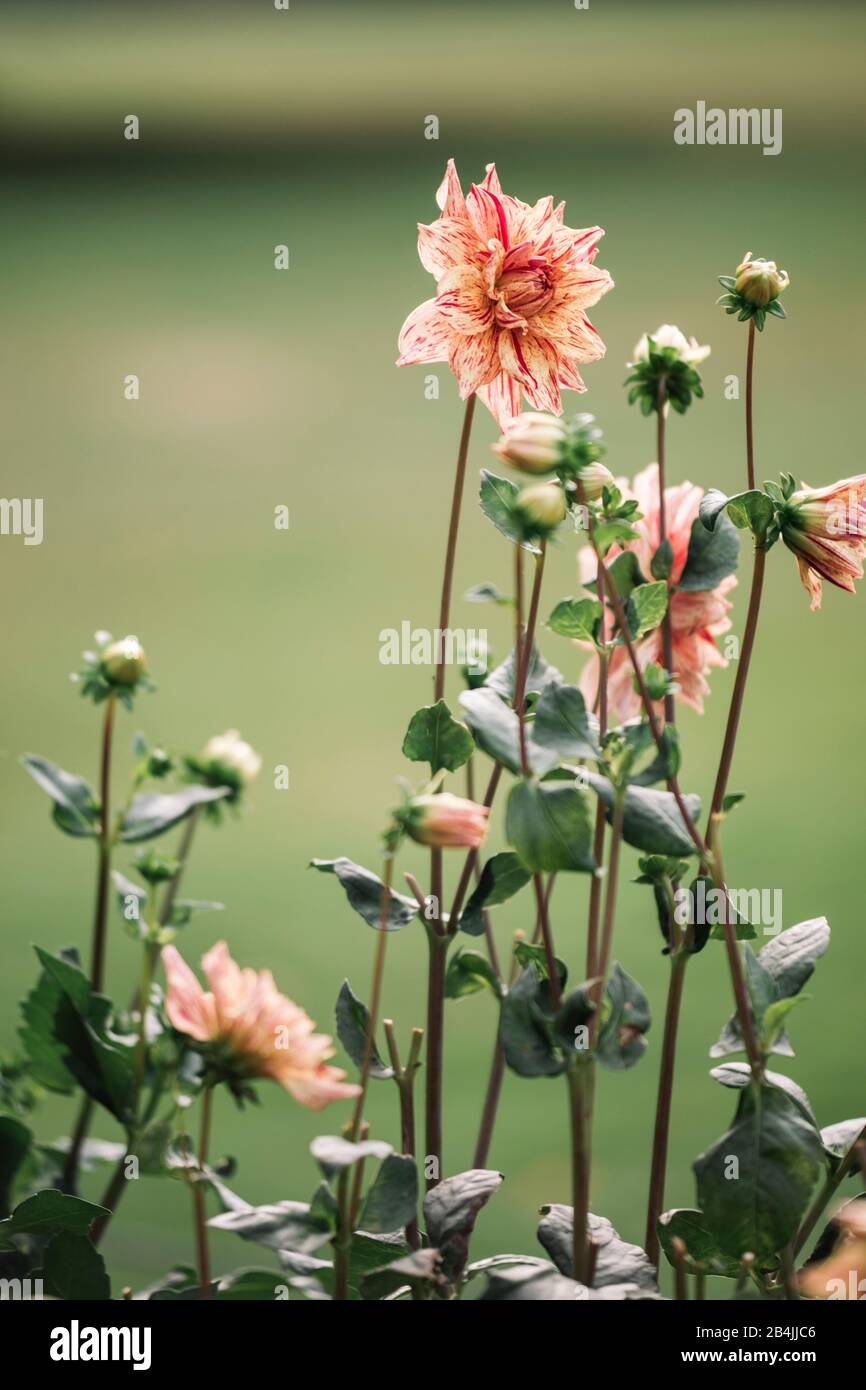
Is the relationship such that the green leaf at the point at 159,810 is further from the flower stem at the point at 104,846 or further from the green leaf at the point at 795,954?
the green leaf at the point at 795,954

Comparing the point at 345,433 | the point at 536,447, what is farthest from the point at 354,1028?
the point at 345,433

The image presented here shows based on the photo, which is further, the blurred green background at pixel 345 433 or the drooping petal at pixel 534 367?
the blurred green background at pixel 345 433

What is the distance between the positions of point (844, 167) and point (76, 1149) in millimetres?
1844

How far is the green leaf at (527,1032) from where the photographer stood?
236 mm

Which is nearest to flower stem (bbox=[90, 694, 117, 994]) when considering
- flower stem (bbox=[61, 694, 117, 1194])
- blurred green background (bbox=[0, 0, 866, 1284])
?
flower stem (bbox=[61, 694, 117, 1194])

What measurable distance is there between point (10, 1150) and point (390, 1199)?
0.10 metres

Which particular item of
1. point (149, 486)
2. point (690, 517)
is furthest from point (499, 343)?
point (149, 486)

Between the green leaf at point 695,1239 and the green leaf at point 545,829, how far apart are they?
90 millimetres

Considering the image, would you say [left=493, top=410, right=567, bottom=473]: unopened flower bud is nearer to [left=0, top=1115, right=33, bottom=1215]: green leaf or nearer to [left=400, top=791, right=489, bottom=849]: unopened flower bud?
[left=400, top=791, right=489, bottom=849]: unopened flower bud

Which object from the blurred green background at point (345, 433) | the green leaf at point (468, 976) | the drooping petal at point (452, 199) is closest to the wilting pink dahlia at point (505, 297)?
the drooping petal at point (452, 199)

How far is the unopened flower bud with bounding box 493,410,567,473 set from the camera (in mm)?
221

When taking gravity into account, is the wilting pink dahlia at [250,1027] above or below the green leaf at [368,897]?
below

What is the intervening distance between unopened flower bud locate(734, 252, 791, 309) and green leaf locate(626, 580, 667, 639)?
0.21 ft
